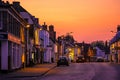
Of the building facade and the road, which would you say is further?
the building facade

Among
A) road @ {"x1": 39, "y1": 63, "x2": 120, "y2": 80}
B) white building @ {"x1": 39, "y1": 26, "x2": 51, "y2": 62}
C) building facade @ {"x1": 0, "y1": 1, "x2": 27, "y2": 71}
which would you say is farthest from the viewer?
white building @ {"x1": 39, "y1": 26, "x2": 51, "y2": 62}

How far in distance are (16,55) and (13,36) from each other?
187 inches

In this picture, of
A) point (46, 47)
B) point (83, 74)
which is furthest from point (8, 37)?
point (46, 47)

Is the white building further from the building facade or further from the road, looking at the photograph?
the road

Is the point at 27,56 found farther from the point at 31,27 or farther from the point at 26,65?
the point at 31,27

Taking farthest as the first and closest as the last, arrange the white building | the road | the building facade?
the white building < the building facade < the road

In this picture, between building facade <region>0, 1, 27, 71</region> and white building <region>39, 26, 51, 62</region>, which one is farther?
white building <region>39, 26, 51, 62</region>

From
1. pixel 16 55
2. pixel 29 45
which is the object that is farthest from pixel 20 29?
pixel 29 45

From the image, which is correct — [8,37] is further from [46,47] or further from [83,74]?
[46,47]

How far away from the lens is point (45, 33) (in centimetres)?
9900

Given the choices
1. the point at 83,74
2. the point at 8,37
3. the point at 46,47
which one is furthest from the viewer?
the point at 46,47

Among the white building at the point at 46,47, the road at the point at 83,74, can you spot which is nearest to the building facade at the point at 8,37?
the road at the point at 83,74

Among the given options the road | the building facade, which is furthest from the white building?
the road

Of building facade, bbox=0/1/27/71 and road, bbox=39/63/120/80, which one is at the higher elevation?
building facade, bbox=0/1/27/71
